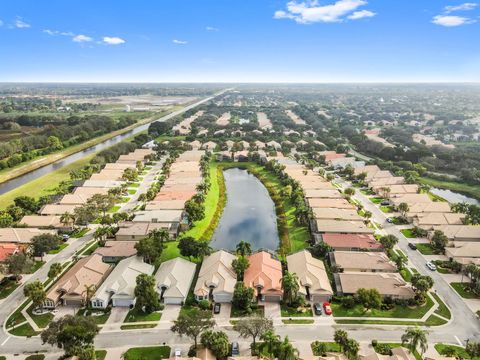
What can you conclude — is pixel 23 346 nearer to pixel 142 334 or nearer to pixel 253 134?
pixel 142 334

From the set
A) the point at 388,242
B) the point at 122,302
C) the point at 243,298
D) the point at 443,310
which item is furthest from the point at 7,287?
the point at 443,310

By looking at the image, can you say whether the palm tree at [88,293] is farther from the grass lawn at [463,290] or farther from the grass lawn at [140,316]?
the grass lawn at [463,290]

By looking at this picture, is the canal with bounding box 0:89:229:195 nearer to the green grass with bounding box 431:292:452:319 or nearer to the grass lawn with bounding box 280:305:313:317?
the grass lawn with bounding box 280:305:313:317

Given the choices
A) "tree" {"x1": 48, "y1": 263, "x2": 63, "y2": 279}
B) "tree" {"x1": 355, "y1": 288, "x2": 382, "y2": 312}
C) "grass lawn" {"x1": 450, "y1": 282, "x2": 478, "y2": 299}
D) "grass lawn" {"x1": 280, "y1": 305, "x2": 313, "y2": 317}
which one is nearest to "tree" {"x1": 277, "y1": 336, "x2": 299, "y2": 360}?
"grass lawn" {"x1": 280, "y1": 305, "x2": 313, "y2": 317}

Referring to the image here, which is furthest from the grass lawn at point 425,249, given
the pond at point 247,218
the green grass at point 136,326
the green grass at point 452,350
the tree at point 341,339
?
the green grass at point 136,326

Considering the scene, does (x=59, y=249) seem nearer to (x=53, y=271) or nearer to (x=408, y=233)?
(x=53, y=271)

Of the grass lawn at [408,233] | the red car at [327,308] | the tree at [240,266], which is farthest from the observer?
the grass lawn at [408,233]
